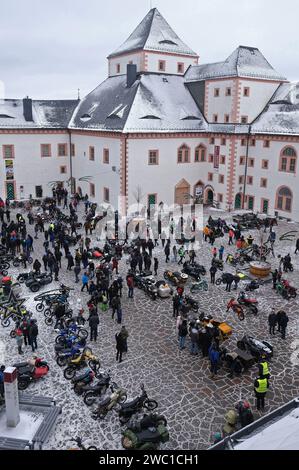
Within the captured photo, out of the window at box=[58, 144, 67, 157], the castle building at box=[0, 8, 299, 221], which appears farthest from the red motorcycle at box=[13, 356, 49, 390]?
the window at box=[58, 144, 67, 157]

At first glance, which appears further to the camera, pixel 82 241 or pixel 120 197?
pixel 120 197

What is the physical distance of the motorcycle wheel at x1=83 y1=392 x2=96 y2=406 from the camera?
1411 centimetres

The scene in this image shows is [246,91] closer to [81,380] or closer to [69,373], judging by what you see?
[69,373]

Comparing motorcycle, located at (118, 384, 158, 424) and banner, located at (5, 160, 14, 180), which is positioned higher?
banner, located at (5, 160, 14, 180)

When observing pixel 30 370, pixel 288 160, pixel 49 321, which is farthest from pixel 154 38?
pixel 30 370

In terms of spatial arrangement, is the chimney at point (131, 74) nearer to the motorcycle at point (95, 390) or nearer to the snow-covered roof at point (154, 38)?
the snow-covered roof at point (154, 38)

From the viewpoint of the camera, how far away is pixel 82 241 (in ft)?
98.3

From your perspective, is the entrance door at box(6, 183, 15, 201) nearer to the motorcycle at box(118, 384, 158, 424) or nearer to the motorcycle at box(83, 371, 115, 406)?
the motorcycle at box(83, 371, 115, 406)

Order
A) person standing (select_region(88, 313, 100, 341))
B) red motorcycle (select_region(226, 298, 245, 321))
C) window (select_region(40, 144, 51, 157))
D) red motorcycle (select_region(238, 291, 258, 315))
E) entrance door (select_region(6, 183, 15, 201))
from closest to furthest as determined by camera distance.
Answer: person standing (select_region(88, 313, 100, 341)), red motorcycle (select_region(226, 298, 245, 321)), red motorcycle (select_region(238, 291, 258, 315)), entrance door (select_region(6, 183, 15, 201)), window (select_region(40, 144, 51, 157))

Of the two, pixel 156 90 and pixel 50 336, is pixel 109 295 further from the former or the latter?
pixel 156 90

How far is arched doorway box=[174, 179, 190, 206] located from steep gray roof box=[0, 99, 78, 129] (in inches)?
596

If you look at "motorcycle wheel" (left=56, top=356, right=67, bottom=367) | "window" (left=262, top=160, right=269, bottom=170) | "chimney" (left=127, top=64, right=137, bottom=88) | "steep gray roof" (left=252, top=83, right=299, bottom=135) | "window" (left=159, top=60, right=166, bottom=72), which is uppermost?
"window" (left=159, top=60, right=166, bottom=72)
